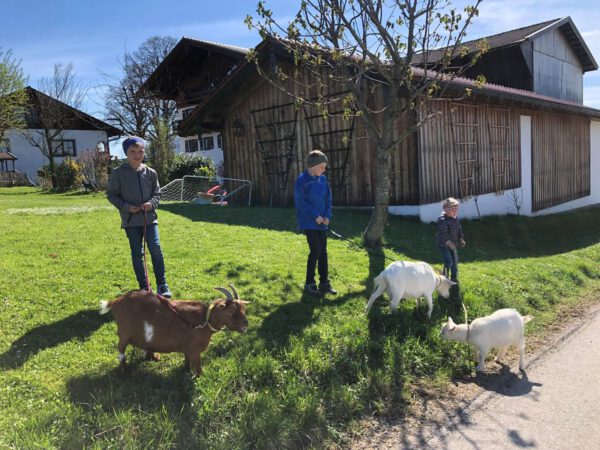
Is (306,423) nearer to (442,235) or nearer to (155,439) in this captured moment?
(155,439)

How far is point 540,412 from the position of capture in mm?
3908

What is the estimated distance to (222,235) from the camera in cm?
908

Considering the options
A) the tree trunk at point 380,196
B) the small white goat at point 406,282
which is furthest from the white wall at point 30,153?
the small white goat at point 406,282

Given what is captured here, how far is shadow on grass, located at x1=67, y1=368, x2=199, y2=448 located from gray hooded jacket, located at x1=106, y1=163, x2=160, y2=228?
1649mm

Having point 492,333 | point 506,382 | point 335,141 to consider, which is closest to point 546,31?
point 335,141

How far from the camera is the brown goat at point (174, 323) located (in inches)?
151

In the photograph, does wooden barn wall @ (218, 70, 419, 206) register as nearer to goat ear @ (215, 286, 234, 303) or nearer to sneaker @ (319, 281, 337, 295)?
sneaker @ (319, 281, 337, 295)

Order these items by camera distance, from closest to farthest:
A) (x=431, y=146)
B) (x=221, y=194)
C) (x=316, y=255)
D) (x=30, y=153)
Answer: (x=316, y=255), (x=431, y=146), (x=221, y=194), (x=30, y=153)

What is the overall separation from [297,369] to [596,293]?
5.38 meters

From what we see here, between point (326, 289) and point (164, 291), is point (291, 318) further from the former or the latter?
point (164, 291)

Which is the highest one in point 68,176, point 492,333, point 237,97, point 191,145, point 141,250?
point 237,97

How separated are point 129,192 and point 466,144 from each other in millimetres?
10218

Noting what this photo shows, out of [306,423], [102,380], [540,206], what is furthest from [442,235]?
[540,206]

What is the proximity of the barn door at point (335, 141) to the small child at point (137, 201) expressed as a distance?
8248 mm
